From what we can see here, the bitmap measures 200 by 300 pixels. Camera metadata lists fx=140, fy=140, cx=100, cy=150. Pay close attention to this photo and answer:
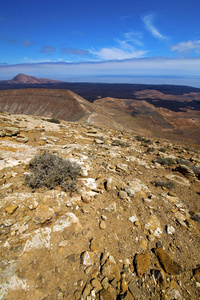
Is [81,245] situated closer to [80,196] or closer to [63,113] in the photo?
[80,196]

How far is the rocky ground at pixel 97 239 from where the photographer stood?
2.00m

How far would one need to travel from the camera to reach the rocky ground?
2.00 m

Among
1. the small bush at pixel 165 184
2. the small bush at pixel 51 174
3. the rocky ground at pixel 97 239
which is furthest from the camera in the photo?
the small bush at pixel 165 184

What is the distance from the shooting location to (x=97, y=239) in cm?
260

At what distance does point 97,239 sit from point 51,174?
1829 mm

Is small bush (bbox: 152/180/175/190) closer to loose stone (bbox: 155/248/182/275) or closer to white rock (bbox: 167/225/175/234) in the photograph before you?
white rock (bbox: 167/225/175/234)

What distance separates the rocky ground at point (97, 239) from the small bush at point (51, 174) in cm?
15

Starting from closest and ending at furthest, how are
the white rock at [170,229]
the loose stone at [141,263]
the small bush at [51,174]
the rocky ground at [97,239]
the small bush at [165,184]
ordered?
the rocky ground at [97,239], the loose stone at [141,263], the white rock at [170,229], the small bush at [51,174], the small bush at [165,184]

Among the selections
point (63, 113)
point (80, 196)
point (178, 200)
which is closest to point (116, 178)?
point (80, 196)

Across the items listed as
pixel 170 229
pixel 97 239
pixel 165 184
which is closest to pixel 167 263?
pixel 170 229

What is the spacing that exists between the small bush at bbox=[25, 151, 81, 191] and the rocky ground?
0.51ft

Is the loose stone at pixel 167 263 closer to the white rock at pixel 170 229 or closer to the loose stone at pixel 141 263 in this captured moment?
the loose stone at pixel 141 263

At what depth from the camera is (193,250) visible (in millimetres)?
2711

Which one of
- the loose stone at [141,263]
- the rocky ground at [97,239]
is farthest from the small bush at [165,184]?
the loose stone at [141,263]
